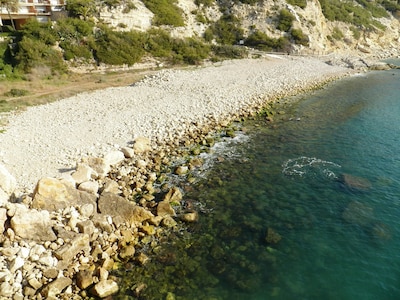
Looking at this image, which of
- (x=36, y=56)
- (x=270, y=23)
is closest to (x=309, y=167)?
(x=36, y=56)

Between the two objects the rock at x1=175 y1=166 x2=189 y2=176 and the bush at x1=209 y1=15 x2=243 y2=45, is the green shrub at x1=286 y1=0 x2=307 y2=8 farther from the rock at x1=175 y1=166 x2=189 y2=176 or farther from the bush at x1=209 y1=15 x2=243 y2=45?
the rock at x1=175 y1=166 x2=189 y2=176

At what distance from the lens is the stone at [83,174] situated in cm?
1504

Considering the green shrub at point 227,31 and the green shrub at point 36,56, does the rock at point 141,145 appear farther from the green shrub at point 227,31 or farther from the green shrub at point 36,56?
the green shrub at point 227,31

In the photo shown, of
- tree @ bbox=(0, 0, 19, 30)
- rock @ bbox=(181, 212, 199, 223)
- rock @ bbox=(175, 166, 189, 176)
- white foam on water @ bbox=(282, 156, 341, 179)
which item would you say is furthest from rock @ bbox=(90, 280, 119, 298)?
tree @ bbox=(0, 0, 19, 30)

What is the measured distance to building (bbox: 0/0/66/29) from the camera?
48.0 m

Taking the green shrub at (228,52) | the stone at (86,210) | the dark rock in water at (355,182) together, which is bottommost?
the dark rock in water at (355,182)

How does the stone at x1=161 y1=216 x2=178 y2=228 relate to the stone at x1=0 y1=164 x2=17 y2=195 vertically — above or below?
below

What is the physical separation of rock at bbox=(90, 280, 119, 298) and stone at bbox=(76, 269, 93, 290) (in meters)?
0.35

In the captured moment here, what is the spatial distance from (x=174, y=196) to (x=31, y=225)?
6.56 m

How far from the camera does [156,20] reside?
167 feet

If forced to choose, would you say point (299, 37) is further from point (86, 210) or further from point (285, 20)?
point (86, 210)

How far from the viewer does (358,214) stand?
1376 centimetres

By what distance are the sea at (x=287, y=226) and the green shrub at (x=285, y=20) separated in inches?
1655

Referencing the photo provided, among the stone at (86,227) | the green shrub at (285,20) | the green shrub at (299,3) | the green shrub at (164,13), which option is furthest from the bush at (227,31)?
the stone at (86,227)
